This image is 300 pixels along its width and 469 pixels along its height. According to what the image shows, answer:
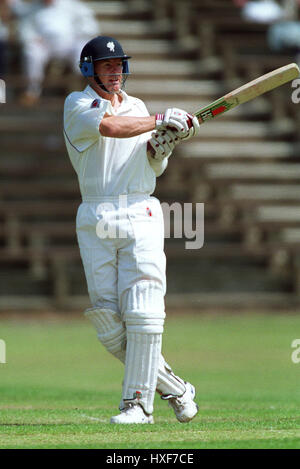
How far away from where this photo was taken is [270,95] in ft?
60.9

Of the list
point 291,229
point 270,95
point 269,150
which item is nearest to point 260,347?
point 291,229

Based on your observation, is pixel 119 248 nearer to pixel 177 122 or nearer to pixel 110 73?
pixel 177 122

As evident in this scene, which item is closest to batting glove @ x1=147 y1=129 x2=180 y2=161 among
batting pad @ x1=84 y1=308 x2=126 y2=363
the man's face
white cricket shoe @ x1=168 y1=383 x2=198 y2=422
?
the man's face

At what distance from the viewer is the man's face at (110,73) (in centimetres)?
614

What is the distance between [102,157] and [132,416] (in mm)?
1491

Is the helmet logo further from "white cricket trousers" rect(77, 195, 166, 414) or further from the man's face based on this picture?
"white cricket trousers" rect(77, 195, 166, 414)

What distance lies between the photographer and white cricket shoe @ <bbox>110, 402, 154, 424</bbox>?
580 cm

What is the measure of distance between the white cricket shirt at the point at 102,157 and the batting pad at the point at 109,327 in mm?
676

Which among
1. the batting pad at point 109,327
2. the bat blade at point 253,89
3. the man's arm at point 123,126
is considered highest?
the bat blade at point 253,89

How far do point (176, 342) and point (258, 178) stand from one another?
5.37 metres

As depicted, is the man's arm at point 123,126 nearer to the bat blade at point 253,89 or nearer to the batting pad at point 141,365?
the bat blade at point 253,89

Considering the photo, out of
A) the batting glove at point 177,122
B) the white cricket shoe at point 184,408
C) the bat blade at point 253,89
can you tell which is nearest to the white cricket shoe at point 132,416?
the white cricket shoe at point 184,408

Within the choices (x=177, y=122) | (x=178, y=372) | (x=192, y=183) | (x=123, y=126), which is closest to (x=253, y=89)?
(x=177, y=122)

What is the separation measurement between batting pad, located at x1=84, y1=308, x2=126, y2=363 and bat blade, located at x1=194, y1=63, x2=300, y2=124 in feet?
4.23
